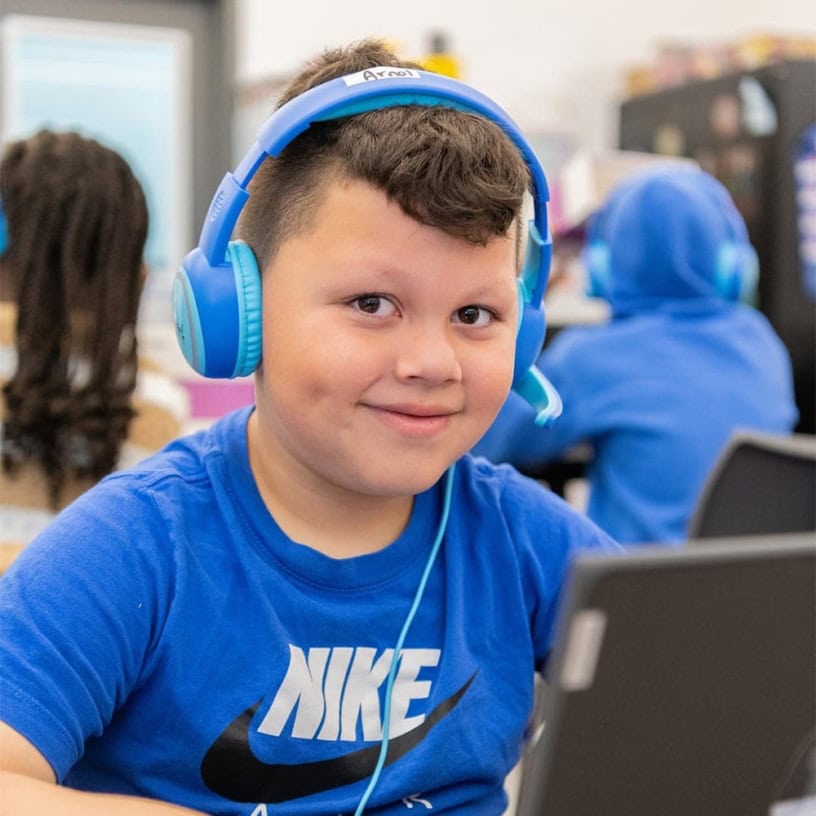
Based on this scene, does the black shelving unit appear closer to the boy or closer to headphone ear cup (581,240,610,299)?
headphone ear cup (581,240,610,299)

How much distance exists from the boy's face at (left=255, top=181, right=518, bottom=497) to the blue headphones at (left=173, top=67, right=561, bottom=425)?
20mm

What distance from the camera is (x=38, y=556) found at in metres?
0.65

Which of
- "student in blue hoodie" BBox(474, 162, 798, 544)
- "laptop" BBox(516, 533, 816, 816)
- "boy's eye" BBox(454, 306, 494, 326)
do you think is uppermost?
"boy's eye" BBox(454, 306, 494, 326)

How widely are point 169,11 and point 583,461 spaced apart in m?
1.61

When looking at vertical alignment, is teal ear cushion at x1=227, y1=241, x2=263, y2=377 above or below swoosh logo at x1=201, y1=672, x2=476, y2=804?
above

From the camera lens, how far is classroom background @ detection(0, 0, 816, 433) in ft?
8.71

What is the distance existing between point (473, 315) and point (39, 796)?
1.23 ft

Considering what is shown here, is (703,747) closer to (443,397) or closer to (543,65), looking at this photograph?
(443,397)

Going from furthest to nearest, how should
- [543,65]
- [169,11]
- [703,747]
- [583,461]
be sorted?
[543,65]
[169,11]
[583,461]
[703,747]

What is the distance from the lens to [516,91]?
3906 mm

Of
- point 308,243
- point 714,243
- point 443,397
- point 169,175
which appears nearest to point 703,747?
point 443,397

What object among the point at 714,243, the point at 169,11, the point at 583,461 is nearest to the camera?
the point at 714,243

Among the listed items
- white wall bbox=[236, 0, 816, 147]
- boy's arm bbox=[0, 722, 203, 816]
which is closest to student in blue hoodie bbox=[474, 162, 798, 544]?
boy's arm bbox=[0, 722, 203, 816]

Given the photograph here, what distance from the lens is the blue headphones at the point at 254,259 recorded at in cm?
67
